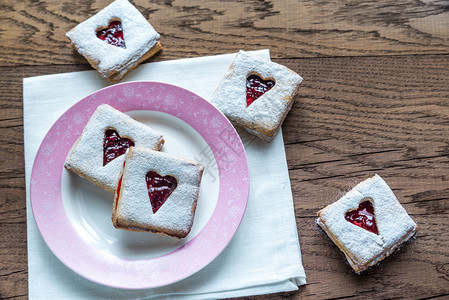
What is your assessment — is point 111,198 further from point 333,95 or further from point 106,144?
point 333,95

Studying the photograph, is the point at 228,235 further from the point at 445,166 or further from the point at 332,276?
the point at 445,166

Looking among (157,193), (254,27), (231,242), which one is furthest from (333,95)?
(157,193)

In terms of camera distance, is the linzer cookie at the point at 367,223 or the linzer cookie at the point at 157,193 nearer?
the linzer cookie at the point at 157,193

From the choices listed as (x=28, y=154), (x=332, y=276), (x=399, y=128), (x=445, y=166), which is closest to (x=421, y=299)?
(x=332, y=276)

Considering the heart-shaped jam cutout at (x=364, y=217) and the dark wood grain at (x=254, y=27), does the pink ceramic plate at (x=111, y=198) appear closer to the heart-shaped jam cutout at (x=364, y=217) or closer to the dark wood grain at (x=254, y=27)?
the dark wood grain at (x=254, y=27)

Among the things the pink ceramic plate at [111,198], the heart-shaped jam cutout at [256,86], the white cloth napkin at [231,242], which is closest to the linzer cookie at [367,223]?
the white cloth napkin at [231,242]

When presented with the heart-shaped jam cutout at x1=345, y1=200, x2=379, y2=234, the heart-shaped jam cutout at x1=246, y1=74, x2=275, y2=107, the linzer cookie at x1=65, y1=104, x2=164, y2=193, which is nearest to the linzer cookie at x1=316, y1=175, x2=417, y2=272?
the heart-shaped jam cutout at x1=345, y1=200, x2=379, y2=234
